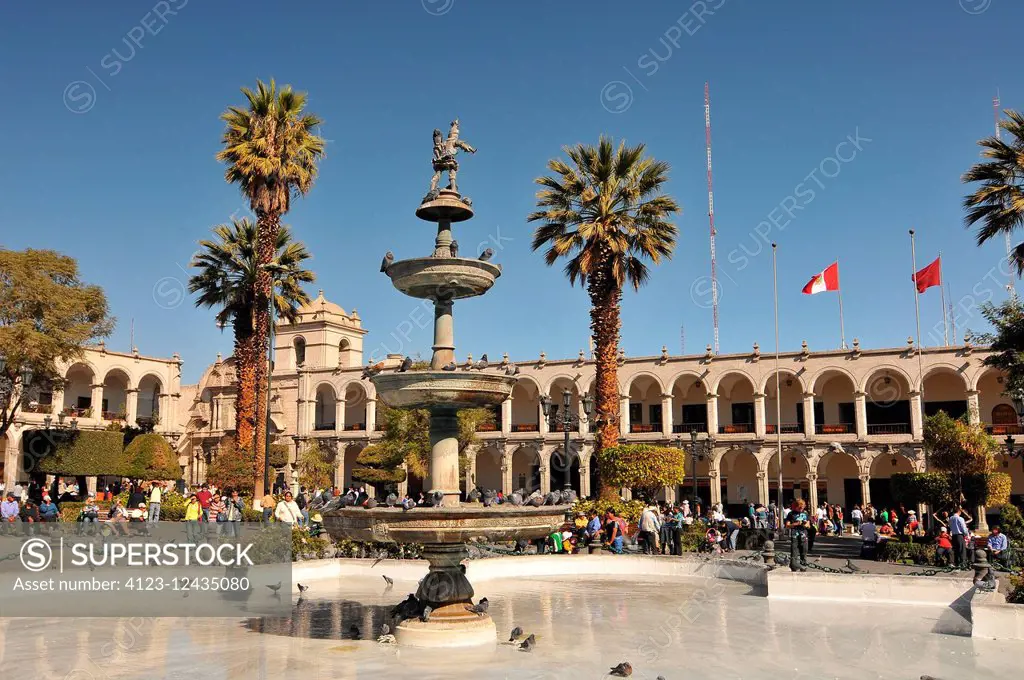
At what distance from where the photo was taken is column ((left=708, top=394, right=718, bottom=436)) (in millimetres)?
38938

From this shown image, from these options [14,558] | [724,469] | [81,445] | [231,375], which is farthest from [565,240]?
[231,375]

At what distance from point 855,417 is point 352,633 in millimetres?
32325

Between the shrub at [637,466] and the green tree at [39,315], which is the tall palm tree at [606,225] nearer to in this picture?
the shrub at [637,466]

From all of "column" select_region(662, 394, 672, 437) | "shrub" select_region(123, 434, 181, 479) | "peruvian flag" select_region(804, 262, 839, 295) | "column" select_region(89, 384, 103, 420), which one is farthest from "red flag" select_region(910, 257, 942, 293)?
"column" select_region(89, 384, 103, 420)

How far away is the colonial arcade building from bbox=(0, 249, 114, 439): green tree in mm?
12464

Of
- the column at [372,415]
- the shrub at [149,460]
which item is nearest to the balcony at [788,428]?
the column at [372,415]

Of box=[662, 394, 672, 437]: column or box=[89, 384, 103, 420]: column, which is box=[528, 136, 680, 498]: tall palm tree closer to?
box=[662, 394, 672, 437]: column

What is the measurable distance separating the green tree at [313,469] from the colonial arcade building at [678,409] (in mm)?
1116

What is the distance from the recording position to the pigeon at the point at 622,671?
7.45 meters

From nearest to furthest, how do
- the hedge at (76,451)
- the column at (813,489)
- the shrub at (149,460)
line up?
1. the column at (813,489)
2. the hedge at (76,451)
3. the shrub at (149,460)

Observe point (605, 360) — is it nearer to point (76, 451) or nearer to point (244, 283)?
point (244, 283)

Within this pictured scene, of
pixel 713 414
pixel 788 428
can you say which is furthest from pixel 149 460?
pixel 788 428

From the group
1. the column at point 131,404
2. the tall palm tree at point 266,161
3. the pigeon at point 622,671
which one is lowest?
the pigeon at point 622,671

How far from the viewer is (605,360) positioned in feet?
77.8
